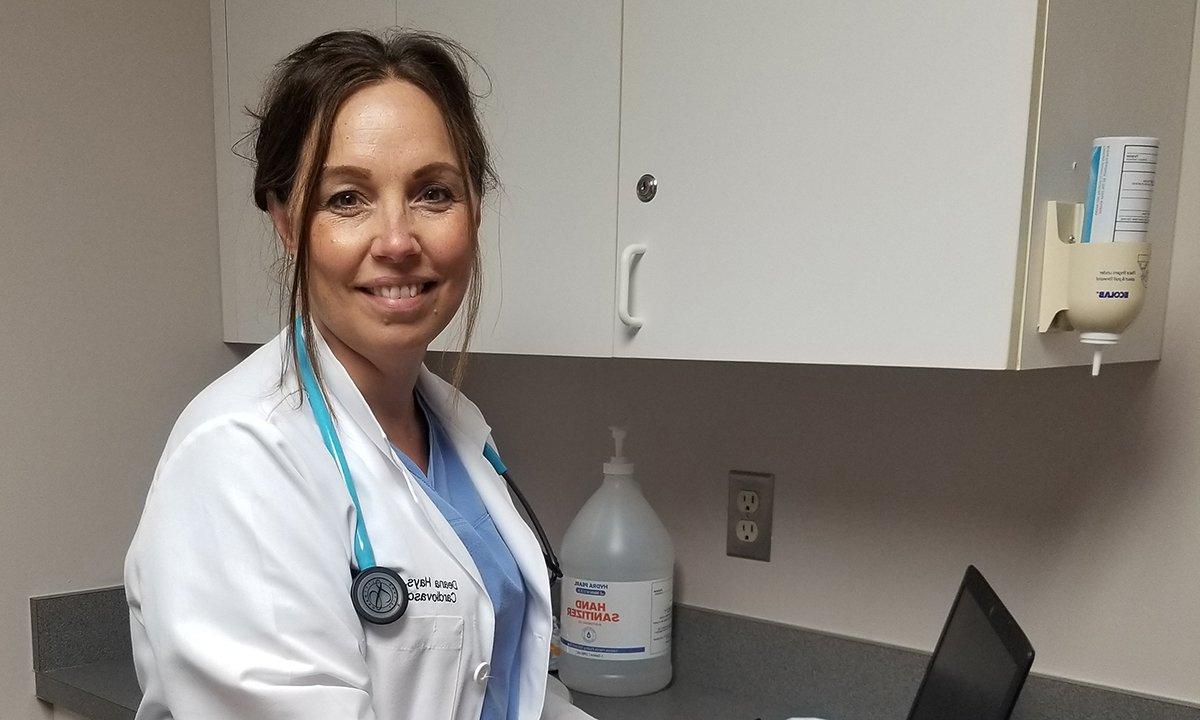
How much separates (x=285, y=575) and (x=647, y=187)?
2.07ft

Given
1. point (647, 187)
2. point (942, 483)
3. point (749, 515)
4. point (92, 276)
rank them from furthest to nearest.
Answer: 1. point (92, 276)
2. point (749, 515)
3. point (942, 483)
4. point (647, 187)

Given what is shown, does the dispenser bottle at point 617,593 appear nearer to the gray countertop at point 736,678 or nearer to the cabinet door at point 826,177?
the gray countertop at point 736,678

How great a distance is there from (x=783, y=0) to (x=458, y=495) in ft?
2.08

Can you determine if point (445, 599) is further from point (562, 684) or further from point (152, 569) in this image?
point (562, 684)

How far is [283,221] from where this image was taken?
97cm

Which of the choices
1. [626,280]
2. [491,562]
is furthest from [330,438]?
[626,280]

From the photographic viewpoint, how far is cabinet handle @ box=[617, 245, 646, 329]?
46.6 inches

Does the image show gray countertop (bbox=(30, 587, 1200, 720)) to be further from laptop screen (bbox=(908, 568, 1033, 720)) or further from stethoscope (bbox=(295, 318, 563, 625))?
stethoscope (bbox=(295, 318, 563, 625))

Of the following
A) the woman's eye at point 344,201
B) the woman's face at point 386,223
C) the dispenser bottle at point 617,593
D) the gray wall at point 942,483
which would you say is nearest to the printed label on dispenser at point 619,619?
the dispenser bottle at point 617,593

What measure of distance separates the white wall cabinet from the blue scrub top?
25 centimetres

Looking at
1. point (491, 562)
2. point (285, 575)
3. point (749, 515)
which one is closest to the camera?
point (285, 575)

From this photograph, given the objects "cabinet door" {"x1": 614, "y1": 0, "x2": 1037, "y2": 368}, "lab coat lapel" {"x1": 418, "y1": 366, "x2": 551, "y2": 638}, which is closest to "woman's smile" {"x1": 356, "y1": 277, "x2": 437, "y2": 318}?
"lab coat lapel" {"x1": 418, "y1": 366, "x2": 551, "y2": 638}

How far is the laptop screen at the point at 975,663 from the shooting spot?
96 cm

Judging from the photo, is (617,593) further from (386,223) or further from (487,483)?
(386,223)
